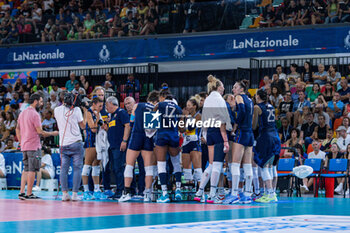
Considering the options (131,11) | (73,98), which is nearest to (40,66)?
(131,11)

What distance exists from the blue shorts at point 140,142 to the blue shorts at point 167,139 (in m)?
0.19

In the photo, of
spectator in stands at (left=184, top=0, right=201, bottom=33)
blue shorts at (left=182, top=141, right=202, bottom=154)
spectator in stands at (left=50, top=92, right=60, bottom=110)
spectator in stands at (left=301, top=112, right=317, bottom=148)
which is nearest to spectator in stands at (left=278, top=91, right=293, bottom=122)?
spectator in stands at (left=301, top=112, right=317, bottom=148)

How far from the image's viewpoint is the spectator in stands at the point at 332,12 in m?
16.6

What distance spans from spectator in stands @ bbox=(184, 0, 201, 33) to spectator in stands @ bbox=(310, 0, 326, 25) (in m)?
3.73

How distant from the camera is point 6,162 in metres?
16.0

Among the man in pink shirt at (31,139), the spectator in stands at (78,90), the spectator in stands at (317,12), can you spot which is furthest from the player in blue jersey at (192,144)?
the spectator in stands at (317,12)

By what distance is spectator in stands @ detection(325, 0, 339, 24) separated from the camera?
16.6 m

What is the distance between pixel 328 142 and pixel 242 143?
211 inches

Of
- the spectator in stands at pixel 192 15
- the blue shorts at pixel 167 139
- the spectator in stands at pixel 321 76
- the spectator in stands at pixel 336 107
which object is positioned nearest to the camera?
the blue shorts at pixel 167 139

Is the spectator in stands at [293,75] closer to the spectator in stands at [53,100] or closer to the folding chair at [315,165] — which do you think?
the folding chair at [315,165]

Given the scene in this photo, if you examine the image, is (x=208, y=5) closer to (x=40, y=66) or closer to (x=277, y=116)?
(x=277, y=116)

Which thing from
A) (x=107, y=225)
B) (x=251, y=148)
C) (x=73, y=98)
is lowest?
(x=107, y=225)

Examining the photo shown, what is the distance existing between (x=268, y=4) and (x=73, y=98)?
9.07m

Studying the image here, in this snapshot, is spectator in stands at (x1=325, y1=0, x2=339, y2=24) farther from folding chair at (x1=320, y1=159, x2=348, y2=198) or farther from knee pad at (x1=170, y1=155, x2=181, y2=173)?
knee pad at (x1=170, y1=155, x2=181, y2=173)
